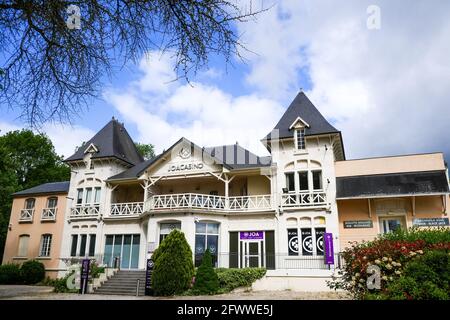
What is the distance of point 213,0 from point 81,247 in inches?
1027

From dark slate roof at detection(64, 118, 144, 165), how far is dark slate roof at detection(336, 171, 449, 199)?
16.5 m

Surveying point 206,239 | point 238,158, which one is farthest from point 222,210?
point 238,158

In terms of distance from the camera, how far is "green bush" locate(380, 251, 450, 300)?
18.4ft

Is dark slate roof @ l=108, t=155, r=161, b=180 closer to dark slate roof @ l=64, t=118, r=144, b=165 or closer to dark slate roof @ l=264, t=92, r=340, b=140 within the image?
dark slate roof @ l=64, t=118, r=144, b=165

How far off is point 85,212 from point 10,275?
6223 millimetres

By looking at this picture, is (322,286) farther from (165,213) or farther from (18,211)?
(18,211)

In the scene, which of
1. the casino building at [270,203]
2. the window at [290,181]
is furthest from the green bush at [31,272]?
the window at [290,181]

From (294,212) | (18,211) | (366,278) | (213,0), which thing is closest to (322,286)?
(294,212)

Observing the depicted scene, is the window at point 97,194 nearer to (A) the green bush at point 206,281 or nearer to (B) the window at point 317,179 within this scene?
(A) the green bush at point 206,281

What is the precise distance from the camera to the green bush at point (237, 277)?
17.9m

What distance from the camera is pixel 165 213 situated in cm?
2228

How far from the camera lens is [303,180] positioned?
73.5ft

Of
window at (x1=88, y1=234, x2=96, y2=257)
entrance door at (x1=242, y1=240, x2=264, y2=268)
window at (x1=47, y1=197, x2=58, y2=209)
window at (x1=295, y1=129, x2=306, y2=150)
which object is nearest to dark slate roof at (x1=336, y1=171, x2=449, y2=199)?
window at (x1=295, y1=129, x2=306, y2=150)

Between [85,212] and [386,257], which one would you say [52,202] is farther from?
[386,257]
